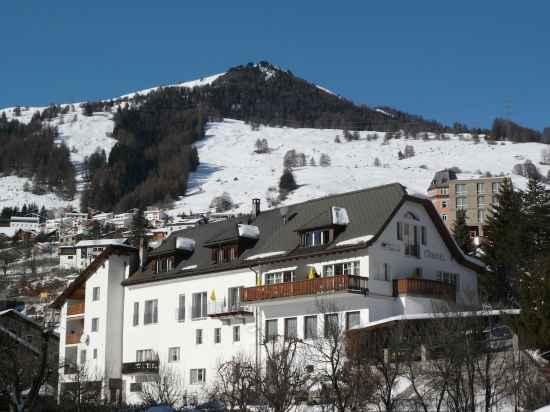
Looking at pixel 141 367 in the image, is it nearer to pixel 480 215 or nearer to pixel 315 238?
pixel 315 238

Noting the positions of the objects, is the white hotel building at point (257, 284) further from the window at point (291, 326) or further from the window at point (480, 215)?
the window at point (480, 215)

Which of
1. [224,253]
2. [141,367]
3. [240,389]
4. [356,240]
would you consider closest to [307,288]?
[356,240]

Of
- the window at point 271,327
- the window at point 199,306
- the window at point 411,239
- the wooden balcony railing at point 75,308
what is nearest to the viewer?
Answer: the window at point 271,327

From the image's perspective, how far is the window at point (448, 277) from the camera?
62.8 m

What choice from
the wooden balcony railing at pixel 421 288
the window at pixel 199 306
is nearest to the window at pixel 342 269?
Answer: the wooden balcony railing at pixel 421 288

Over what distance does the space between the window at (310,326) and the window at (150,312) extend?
16.7 meters

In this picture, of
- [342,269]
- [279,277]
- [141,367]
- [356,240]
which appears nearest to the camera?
[356,240]

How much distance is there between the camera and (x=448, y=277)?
2500 inches

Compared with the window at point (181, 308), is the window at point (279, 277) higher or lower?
higher

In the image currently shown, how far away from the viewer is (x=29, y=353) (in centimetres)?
7131

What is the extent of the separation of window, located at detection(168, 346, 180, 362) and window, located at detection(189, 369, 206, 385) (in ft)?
7.03

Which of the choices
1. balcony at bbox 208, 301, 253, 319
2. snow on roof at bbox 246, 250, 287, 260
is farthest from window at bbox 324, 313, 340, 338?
balcony at bbox 208, 301, 253, 319

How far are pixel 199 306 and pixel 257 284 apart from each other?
662 cm

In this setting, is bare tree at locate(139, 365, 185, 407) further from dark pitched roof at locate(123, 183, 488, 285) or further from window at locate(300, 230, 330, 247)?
window at locate(300, 230, 330, 247)
